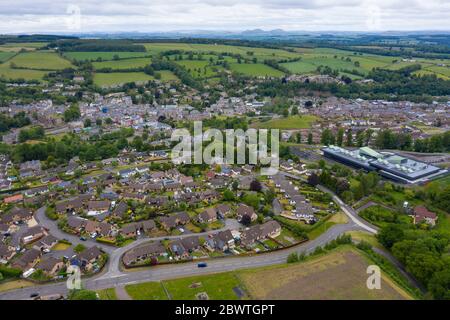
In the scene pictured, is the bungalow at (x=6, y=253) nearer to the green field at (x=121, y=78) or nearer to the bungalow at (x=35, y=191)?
the bungalow at (x=35, y=191)

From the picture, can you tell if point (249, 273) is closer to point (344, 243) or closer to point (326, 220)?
point (344, 243)

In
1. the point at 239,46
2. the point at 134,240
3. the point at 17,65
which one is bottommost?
the point at 134,240

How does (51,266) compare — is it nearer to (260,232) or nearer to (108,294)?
(108,294)

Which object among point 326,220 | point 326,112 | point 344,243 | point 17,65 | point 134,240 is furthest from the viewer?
point 17,65

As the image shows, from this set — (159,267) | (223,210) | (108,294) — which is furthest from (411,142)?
(108,294)

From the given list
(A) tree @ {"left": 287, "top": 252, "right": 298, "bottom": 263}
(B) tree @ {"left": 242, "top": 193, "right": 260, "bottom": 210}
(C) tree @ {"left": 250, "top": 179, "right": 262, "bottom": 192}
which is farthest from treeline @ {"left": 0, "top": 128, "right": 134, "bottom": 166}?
(A) tree @ {"left": 287, "top": 252, "right": 298, "bottom": 263}

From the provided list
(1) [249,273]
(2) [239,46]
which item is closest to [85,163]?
(1) [249,273]

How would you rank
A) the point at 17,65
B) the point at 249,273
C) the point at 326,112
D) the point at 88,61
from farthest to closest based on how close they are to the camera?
the point at 88,61, the point at 17,65, the point at 326,112, the point at 249,273
